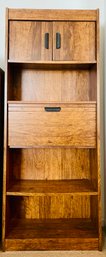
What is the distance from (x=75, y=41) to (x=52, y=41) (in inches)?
6.0

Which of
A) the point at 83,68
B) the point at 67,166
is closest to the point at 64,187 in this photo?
the point at 67,166

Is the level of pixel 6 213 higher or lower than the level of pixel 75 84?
lower

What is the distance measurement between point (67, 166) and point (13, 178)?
0.42m

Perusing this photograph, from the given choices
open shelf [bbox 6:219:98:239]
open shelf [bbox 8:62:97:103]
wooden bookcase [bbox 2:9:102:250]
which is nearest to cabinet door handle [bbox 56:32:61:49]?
wooden bookcase [bbox 2:9:102:250]

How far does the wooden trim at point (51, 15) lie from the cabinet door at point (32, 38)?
34 mm

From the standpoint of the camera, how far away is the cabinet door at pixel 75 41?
4.80 feet

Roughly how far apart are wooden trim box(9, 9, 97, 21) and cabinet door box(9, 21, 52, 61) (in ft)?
0.11

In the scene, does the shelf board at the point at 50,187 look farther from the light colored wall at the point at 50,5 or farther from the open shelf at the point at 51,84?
the light colored wall at the point at 50,5

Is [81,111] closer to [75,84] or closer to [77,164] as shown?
[75,84]

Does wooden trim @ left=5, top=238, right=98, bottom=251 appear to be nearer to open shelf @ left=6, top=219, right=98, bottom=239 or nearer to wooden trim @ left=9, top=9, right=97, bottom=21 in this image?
open shelf @ left=6, top=219, right=98, bottom=239

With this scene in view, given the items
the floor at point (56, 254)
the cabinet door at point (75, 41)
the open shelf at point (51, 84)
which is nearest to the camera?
the floor at point (56, 254)

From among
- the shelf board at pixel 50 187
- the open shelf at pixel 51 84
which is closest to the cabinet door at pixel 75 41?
the open shelf at pixel 51 84

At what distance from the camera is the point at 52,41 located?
145 centimetres

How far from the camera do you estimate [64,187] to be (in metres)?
1.52
